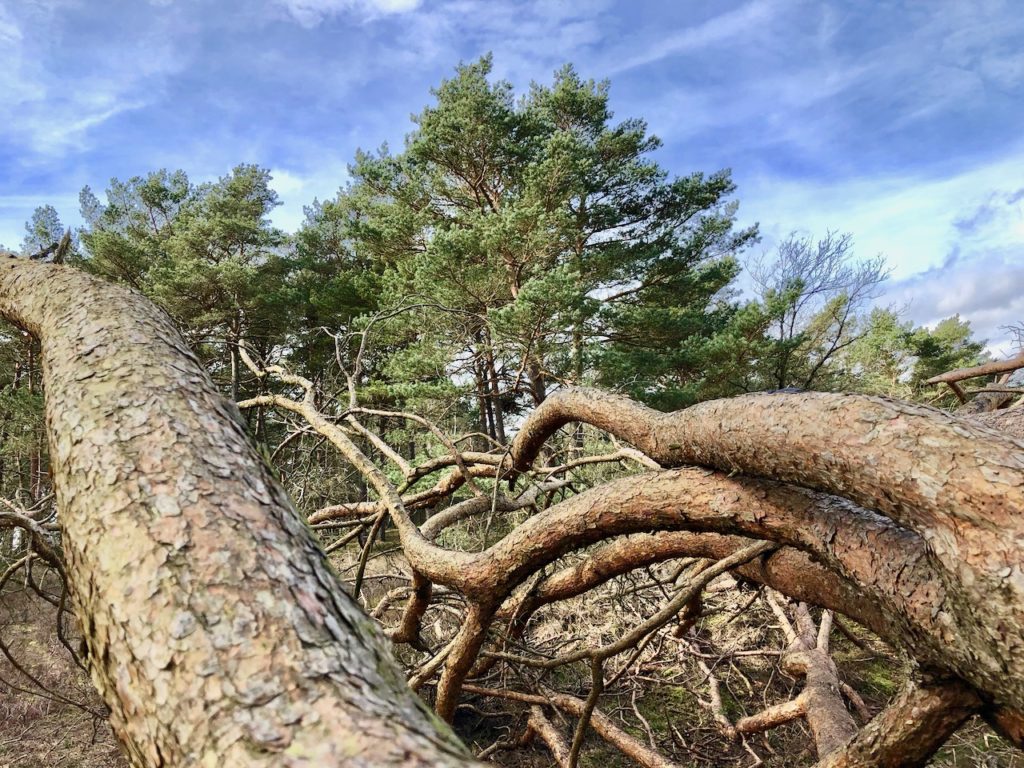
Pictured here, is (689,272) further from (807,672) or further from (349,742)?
(349,742)

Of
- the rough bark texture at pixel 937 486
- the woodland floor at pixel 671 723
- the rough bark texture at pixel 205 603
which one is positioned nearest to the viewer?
the rough bark texture at pixel 205 603

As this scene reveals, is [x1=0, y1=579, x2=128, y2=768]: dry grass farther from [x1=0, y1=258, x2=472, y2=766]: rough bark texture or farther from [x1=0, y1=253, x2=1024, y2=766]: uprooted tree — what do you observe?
[x1=0, y1=258, x2=472, y2=766]: rough bark texture

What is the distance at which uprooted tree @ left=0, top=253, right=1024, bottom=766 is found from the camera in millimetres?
617

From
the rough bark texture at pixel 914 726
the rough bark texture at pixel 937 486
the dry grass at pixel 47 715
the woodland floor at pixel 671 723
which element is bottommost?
the woodland floor at pixel 671 723

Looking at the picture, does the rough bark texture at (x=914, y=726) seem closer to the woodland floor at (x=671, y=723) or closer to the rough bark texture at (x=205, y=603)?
the rough bark texture at (x=205, y=603)

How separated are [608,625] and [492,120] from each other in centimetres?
1031

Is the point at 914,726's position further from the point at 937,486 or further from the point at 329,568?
the point at 329,568

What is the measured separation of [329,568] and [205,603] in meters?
0.18

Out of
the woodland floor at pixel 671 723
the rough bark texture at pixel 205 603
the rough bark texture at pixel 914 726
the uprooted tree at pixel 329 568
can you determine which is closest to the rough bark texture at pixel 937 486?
the uprooted tree at pixel 329 568

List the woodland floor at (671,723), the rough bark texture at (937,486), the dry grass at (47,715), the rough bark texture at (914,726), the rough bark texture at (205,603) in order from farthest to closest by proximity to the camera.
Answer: the dry grass at (47,715) → the woodland floor at (671,723) → the rough bark texture at (914,726) → the rough bark texture at (937,486) → the rough bark texture at (205,603)

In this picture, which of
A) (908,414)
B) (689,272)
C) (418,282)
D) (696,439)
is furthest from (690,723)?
(689,272)

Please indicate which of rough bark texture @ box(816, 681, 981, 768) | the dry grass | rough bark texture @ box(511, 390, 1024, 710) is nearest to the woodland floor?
the dry grass

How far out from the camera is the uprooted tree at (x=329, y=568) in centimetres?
62

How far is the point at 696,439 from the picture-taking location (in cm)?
157
